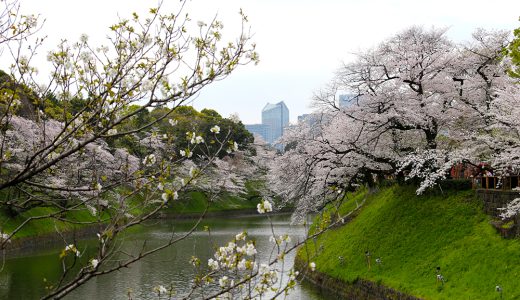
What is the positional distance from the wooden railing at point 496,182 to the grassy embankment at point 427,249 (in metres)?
0.69

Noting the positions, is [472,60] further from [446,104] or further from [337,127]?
[337,127]

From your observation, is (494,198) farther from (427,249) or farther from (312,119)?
(312,119)

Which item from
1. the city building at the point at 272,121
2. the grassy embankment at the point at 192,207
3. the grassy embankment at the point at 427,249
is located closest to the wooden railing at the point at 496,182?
the grassy embankment at the point at 427,249

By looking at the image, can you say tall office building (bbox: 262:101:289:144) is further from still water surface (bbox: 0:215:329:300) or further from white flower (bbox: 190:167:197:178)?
white flower (bbox: 190:167:197:178)

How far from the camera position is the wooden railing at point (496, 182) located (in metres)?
19.0

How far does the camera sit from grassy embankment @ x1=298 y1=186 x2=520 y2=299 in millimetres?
15857

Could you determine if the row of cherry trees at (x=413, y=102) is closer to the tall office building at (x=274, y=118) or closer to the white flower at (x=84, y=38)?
the white flower at (x=84, y=38)

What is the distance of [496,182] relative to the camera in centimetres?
2052

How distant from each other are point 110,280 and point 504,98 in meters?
18.9

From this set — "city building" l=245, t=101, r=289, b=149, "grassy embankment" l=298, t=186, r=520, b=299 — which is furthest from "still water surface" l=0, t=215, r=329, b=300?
"city building" l=245, t=101, r=289, b=149

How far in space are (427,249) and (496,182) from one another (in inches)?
159

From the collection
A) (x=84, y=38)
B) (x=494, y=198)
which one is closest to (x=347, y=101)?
(x=494, y=198)

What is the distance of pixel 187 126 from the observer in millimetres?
62312

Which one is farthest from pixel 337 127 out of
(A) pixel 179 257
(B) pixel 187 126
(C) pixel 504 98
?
(B) pixel 187 126
